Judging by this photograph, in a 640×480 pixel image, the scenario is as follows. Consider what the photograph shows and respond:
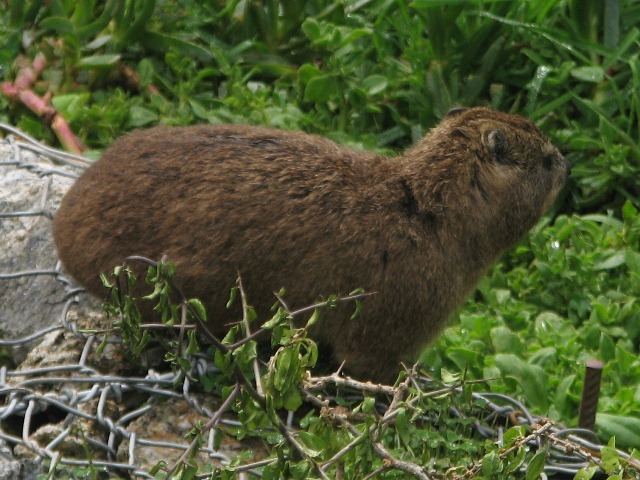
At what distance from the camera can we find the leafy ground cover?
5727mm

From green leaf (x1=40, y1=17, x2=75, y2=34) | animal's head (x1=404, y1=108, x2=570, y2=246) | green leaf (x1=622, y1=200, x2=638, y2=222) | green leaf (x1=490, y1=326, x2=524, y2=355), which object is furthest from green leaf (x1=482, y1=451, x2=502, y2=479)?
green leaf (x1=40, y1=17, x2=75, y2=34)

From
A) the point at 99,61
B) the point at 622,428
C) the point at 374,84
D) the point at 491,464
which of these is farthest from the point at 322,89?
the point at 491,464

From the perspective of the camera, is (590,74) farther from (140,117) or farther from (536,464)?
(536,464)

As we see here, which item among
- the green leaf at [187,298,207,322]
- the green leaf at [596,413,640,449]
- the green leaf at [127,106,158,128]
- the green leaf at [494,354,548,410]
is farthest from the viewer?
the green leaf at [127,106,158,128]

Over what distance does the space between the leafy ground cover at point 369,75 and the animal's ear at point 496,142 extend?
3.25ft

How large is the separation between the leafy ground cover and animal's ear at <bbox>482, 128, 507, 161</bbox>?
0.99 metres

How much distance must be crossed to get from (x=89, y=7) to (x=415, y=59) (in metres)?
1.90

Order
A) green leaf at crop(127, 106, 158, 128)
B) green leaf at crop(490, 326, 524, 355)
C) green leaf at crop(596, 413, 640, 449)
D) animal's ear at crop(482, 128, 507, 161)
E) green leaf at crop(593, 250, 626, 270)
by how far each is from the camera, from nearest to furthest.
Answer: green leaf at crop(596, 413, 640, 449), animal's ear at crop(482, 128, 507, 161), green leaf at crop(490, 326, 524, 355), green leaf at crop(593, 250, 626, 270), green leaf at crop(127, 106, 158, 128)

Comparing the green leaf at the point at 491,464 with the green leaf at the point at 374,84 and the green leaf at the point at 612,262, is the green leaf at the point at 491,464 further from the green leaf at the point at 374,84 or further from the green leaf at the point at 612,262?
the green leaf at the point at 374,84

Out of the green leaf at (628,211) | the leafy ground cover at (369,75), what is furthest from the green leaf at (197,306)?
the green leaf at (628,211)

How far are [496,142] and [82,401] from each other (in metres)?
1.97

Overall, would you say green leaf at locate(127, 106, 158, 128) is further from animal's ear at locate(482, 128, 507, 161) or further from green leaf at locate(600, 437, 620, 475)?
green leaf at locate(600, 437, 620, 475)

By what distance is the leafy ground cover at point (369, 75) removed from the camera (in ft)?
18.8

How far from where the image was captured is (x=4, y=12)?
21.0ft
